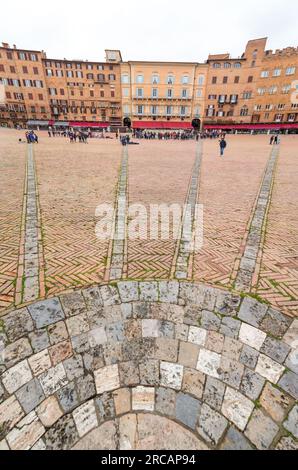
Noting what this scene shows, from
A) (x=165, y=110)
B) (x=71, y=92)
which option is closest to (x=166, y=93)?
(x=165, y=110)

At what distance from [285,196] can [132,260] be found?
21.2ft

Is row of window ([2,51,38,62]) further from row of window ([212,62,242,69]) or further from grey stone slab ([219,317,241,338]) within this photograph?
grey stone slab ([219,317,241,338])

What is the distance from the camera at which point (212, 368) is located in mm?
2688

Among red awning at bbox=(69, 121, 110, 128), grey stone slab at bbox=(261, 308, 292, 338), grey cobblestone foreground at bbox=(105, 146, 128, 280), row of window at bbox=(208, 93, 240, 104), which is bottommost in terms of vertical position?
grey stone slab at bbox=(261, 308, 292, 338)

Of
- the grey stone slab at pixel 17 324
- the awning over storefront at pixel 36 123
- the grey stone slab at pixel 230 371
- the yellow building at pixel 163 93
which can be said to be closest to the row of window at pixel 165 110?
the yellow building at pixel 163 93

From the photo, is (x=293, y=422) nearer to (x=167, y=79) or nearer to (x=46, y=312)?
(x=46, y=312)

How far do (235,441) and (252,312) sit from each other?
150 centimetres

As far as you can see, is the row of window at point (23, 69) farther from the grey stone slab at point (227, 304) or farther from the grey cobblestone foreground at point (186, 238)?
the grey stone slab at point (227, 304)

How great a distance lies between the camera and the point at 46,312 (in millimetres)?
3137

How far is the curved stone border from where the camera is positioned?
2236 millimetres

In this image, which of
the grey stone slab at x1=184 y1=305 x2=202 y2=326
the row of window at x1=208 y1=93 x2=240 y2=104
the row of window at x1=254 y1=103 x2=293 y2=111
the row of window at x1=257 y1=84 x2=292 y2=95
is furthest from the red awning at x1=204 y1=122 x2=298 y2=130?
the grey stone slab at x1=184 y1=305 x2=202 y2=326
